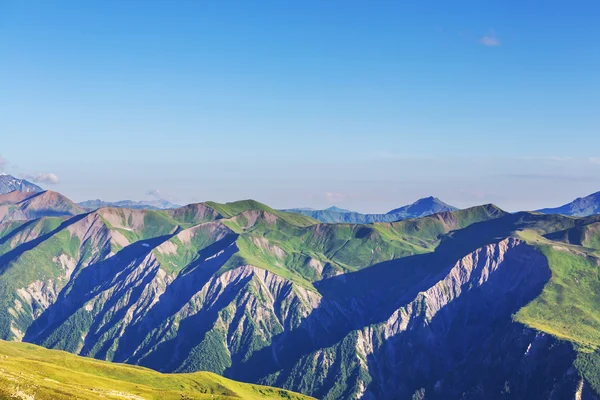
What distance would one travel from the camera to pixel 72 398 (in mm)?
197875

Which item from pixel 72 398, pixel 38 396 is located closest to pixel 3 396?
pixel 38 396

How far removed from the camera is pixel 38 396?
188 meters

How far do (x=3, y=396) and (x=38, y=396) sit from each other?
17.6 metres

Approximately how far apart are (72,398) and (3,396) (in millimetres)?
29569

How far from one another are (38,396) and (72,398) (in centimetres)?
1255

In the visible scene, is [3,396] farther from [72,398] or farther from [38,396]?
[72,398]

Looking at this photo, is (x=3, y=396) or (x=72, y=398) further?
(x=72, y=398)

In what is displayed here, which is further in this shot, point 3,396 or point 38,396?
point 38,396
